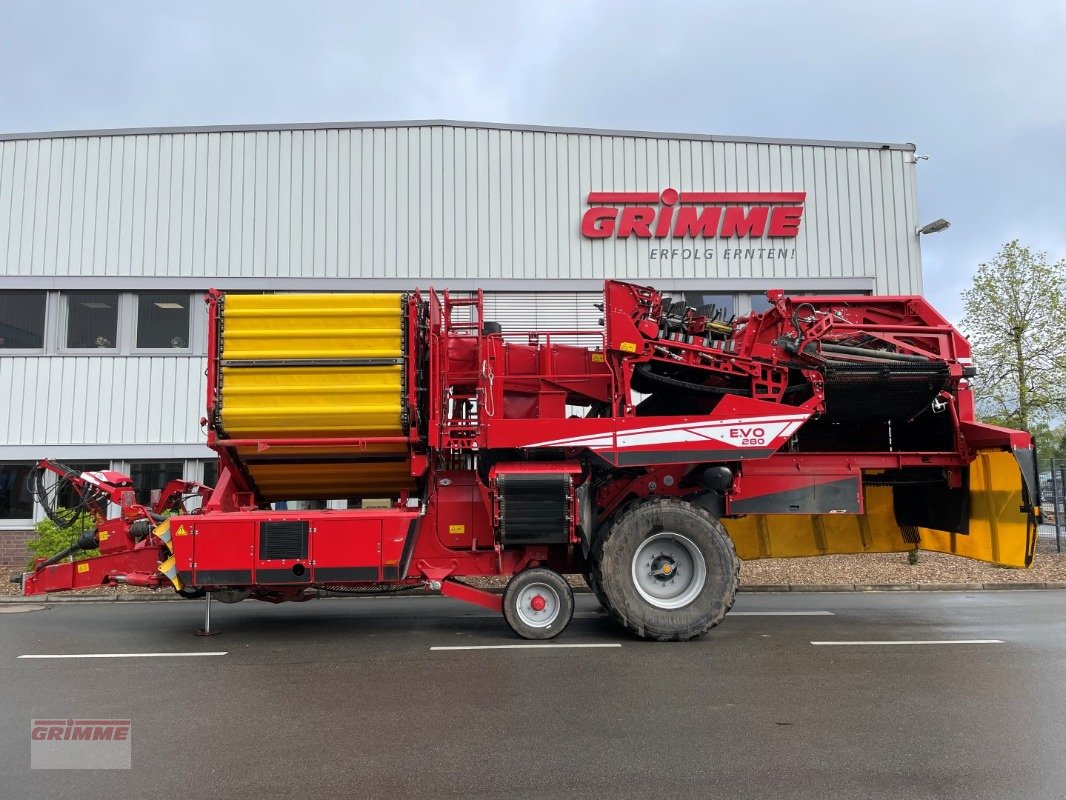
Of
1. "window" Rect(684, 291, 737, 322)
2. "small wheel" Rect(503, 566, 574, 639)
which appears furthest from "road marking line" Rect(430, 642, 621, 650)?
"window" Rect(684, 291, 737, 322)

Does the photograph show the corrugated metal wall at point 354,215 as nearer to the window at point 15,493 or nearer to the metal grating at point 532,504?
the window at point 15,493

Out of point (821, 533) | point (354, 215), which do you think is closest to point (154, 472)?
point (354, 215)

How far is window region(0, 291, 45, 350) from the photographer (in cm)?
1413

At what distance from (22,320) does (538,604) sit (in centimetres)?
1173

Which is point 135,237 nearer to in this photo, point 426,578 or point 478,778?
point 426,578

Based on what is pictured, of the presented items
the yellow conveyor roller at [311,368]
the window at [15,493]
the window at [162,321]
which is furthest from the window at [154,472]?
the yellow conveyor roller at [311,368]

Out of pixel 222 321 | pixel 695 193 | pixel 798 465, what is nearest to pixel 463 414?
pixel 222 321

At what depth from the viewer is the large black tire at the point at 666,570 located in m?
7.55

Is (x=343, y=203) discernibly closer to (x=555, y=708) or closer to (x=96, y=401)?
(x=96, y=401)

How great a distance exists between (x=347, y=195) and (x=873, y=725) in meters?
12.4

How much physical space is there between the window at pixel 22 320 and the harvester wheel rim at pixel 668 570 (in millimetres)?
11812

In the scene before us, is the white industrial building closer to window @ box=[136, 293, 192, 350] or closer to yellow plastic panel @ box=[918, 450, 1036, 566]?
window @ box=[136, 293, 192, 350]

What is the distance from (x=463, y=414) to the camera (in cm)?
805

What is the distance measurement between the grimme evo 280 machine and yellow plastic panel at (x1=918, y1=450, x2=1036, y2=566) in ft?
0.07
